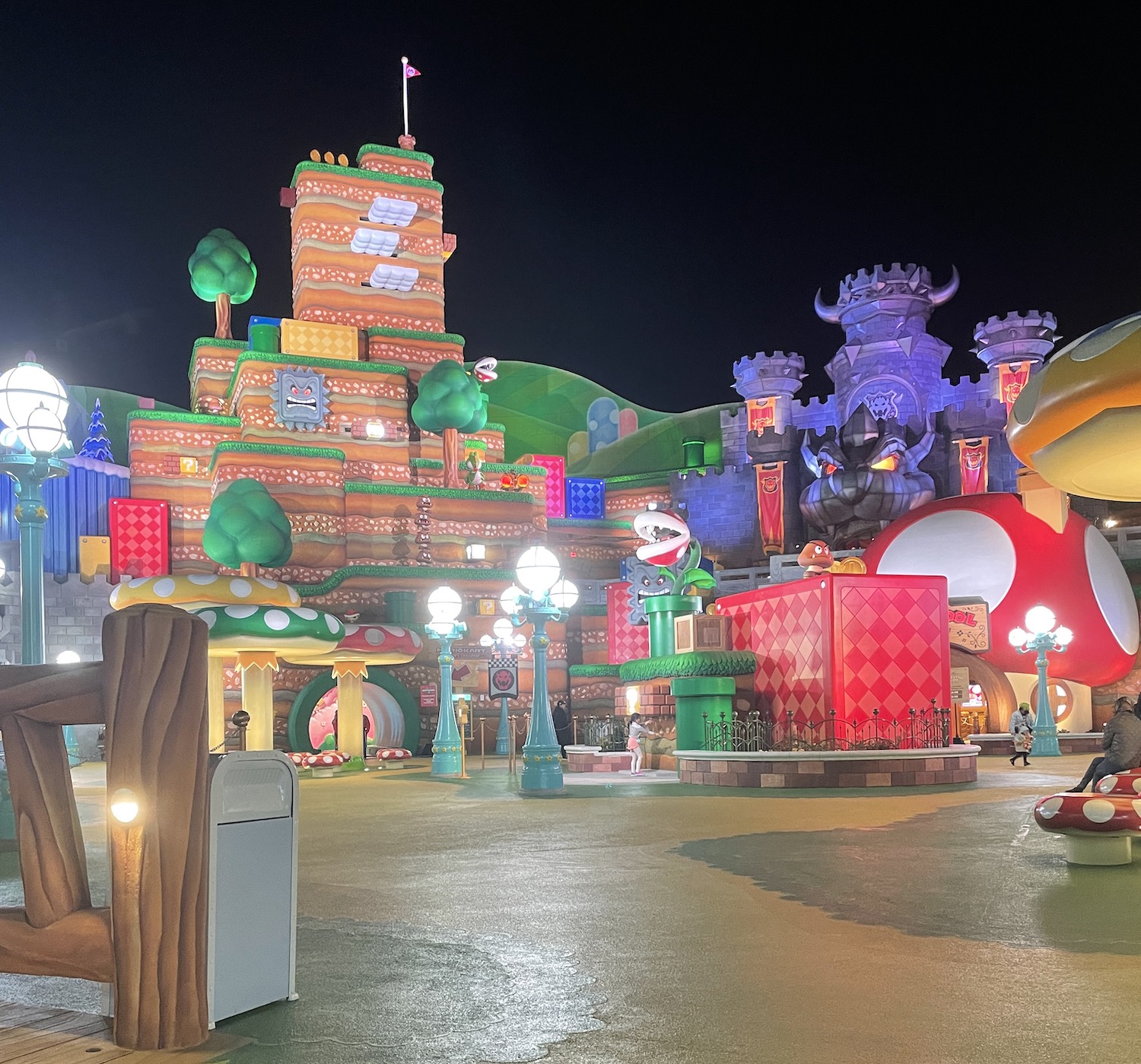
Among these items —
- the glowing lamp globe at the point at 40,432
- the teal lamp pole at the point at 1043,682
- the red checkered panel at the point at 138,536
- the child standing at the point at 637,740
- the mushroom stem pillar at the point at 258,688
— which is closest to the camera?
the glowing lamp globe at the point at 40,432

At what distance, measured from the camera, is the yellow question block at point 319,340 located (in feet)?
118

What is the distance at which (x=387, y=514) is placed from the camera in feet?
112

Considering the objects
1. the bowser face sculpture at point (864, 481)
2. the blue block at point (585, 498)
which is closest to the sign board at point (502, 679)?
the bowser face sculpture at point (864, 481)

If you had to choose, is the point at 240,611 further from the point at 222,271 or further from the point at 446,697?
the point at 222,271

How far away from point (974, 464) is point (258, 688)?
2717cm

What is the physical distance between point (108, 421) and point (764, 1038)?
189ft

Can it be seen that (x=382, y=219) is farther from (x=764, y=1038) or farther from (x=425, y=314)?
(x=764, y=1038)

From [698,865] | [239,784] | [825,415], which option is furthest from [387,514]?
[239,784]

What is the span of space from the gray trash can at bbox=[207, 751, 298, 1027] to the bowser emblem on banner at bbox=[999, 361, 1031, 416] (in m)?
39.4

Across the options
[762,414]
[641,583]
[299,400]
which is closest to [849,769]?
[641,583]

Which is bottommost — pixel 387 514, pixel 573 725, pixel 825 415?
pixel 573 725

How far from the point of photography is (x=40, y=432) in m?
9.79

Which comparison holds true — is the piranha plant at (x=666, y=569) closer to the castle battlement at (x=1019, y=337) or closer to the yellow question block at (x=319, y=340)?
the yellow question block at (x=319, y=340)

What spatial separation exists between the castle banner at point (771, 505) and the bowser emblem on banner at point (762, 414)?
62.8 inches
